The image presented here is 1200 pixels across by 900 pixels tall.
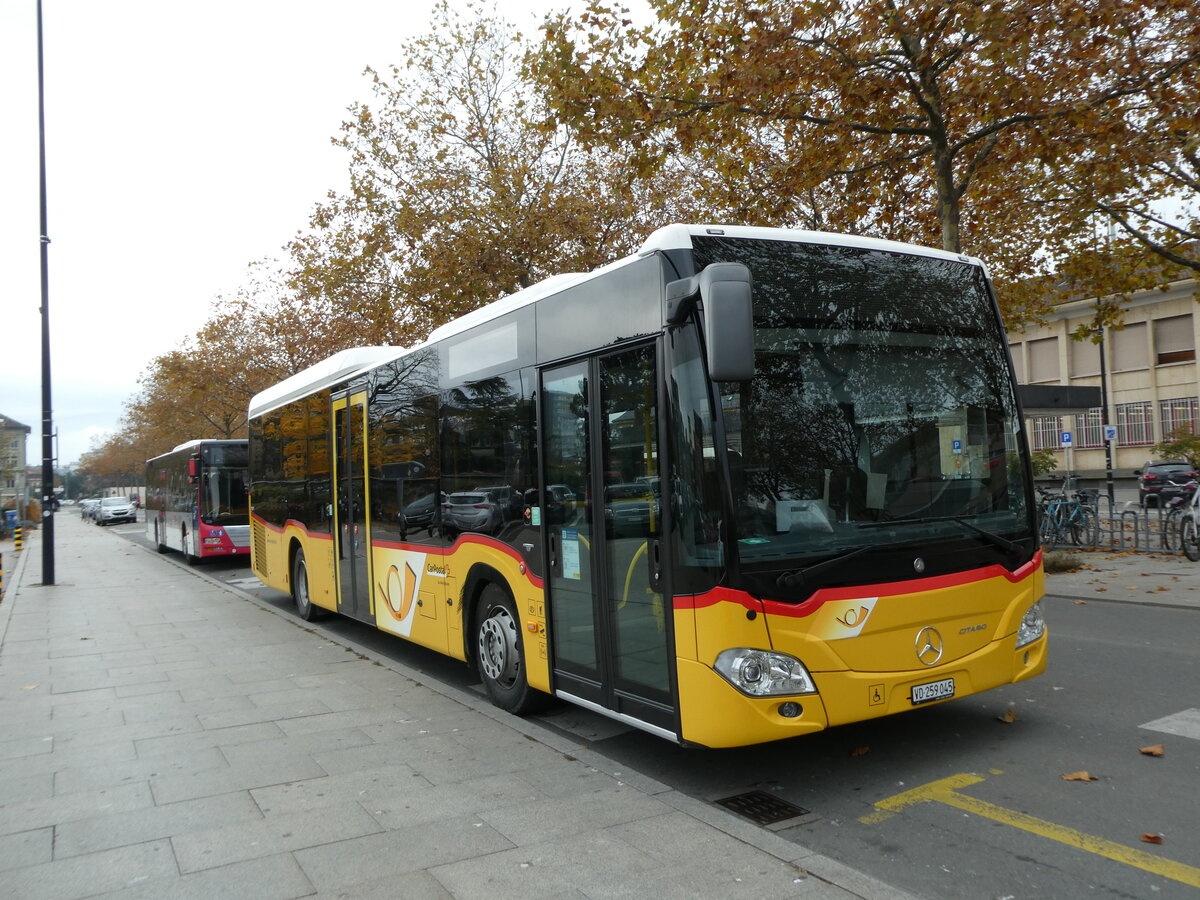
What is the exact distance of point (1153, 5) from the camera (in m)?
12.0

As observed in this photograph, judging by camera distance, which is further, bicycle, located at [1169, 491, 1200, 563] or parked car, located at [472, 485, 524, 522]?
bicycle, located at [1169, 491, 1200, 563]

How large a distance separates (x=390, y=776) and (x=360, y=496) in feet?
15.3

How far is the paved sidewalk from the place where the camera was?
3965mm

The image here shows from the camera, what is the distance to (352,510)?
996 centimetres

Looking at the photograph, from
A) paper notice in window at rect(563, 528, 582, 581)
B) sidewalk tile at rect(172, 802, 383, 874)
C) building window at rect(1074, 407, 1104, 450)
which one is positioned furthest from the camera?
building window at rect(1074, 407, 1104, 450)

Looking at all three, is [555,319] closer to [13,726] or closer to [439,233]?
[13,726]

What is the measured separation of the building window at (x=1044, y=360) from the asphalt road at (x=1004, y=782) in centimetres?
4889

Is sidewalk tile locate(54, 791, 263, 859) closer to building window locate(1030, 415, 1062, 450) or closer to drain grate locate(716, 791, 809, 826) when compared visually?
drain grate locate(716, 791, 809, 826)

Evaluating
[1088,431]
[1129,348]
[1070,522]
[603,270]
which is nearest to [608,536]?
[603,270]

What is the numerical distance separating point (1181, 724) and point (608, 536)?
373 cm

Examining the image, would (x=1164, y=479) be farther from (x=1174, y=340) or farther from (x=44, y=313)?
(x=44, y=313)

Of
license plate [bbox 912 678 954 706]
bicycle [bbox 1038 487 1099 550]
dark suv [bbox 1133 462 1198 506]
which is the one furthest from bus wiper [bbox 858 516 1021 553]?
dark suv [bbox 1133 462 1198 506]

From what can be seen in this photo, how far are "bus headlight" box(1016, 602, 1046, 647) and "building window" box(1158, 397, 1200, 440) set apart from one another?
45.1 metres

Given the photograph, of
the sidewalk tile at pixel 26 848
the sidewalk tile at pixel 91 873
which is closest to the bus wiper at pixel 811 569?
the sidewalk tile at pixel 91 873
